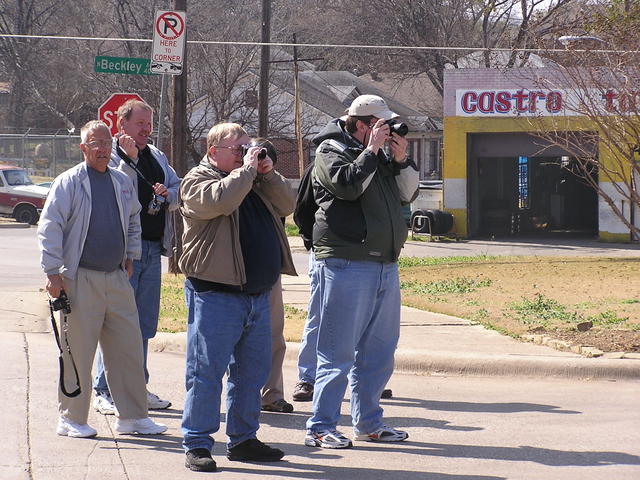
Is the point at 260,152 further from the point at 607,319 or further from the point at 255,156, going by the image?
the point at 607,319

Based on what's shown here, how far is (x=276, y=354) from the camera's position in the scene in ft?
23.7

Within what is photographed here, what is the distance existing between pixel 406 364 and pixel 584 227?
77.8 feet

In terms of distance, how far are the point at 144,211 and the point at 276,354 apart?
1.36m

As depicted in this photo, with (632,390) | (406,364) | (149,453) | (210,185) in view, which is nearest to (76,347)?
(149,453)

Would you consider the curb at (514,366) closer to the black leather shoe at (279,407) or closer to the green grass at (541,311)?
the black leather shoe at (279,407)

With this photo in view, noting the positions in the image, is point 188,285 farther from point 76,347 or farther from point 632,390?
point 632,390

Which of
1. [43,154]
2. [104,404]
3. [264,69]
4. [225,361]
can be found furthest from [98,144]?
[43,154]

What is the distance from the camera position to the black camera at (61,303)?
6004 millimetres

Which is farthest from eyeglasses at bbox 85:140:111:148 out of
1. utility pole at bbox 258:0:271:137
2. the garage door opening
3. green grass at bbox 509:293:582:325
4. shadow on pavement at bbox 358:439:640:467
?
the garage door opening

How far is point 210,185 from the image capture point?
18.1 feet

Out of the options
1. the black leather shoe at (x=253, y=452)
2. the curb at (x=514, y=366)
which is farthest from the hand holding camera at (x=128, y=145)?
the curb at (x=514, y=366)

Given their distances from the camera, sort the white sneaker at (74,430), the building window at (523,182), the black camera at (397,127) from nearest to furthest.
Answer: the black camera at (397,127), the white sneaker at (74,430), the building window at (523,182)

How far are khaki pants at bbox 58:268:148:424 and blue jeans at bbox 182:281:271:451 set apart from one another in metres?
0.66

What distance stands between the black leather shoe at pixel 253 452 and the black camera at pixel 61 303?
50.5 inches
